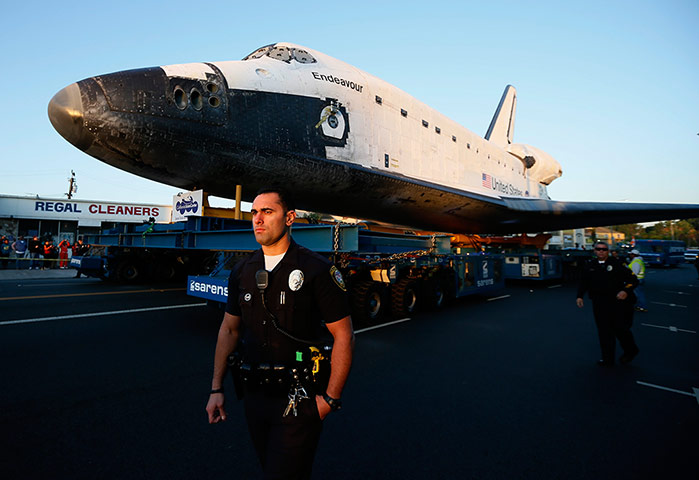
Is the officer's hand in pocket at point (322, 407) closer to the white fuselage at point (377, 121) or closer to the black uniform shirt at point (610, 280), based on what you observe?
the black uniform shirt at point (610, 280)

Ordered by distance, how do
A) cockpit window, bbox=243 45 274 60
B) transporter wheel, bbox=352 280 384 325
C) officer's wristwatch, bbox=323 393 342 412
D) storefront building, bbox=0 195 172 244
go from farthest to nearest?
storefront building, bbox=0 195 172 244 → transporter wheel, bbox=352 280 384 325 → cockpit window, bbox=243 45 274 60 → officer's wristwatch, bbox=323 393 342 412

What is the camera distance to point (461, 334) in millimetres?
6102

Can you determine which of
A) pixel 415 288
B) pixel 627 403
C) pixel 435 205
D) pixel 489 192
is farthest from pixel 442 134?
pixel 627 403

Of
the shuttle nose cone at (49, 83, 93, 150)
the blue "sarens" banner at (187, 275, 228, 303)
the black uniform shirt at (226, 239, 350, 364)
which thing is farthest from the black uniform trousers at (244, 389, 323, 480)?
the shuttle nose cone at (49, 83, 93, 150)

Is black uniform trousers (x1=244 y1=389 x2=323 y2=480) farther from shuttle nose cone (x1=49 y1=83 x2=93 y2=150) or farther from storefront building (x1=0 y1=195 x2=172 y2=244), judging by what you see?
storefront building (x1=0 y1=195 x2=172 y2=244)

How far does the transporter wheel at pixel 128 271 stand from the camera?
11906mm

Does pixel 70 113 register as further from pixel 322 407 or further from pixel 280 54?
pixel 322 407

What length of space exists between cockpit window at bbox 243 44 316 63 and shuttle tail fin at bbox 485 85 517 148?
602 inches

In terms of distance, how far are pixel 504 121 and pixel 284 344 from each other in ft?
69.4

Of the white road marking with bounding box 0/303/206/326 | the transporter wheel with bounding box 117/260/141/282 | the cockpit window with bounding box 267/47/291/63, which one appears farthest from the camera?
the transporter wheel with bounding box 117/260/141/282

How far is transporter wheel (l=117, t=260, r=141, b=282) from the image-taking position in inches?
469

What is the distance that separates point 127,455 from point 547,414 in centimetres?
355

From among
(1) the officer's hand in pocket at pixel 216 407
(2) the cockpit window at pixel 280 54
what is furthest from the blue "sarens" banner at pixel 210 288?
(2) the cockpit window at pixel 280 54

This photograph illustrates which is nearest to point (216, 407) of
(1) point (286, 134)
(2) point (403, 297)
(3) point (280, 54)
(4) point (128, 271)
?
(1) point (286, 134)
